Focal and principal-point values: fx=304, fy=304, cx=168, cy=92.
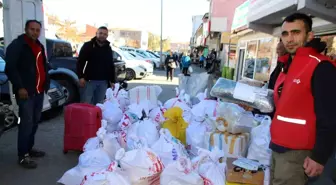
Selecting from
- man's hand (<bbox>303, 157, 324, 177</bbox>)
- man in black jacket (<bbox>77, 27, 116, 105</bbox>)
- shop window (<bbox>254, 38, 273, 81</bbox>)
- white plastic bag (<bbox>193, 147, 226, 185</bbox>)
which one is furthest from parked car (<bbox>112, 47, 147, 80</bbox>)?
man's hand (<bbox>303, 157, 324, 177</bbox>)

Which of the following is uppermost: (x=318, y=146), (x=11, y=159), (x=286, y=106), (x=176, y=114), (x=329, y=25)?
(x=329, y=25)

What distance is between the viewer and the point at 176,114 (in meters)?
3.82

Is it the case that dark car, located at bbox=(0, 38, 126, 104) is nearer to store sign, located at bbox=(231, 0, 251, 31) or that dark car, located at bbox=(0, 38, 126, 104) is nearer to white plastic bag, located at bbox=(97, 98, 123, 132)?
white plastic bag, located at bbox=(97, 98, 123, 132)

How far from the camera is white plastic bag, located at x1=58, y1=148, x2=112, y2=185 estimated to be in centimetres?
312

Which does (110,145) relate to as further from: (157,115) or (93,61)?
(93,61)

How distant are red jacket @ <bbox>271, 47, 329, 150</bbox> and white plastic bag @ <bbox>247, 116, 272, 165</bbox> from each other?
4.49ft

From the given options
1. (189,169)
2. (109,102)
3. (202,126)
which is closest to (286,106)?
(189,169)

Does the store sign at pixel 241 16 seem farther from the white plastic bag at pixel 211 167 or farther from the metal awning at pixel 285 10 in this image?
the white plastic bag at pixel 211 167

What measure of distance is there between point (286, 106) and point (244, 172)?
2.82 ft

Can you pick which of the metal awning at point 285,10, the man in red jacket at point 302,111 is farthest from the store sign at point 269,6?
the man in red jacket at point 302,111

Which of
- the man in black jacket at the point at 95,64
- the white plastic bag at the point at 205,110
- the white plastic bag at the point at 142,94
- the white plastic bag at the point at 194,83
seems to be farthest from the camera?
the white plastic bag at the point at 194,83

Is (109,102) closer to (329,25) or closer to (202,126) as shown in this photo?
(202,126)

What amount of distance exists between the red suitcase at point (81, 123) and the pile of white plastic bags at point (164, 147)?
32cm

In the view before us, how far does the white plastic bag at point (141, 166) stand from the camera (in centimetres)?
266
